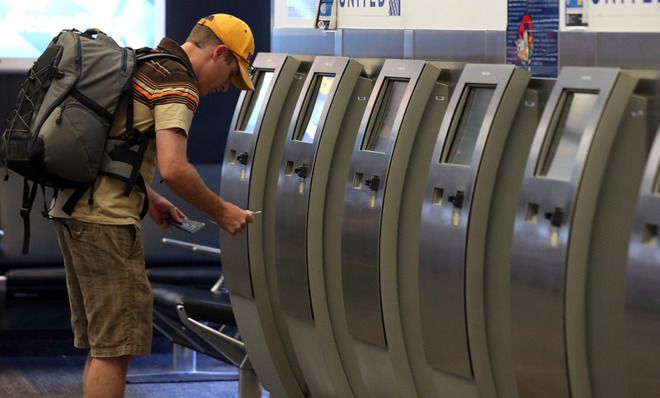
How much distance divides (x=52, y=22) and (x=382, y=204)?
4012mm

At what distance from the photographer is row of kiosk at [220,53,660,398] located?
10.6 ft

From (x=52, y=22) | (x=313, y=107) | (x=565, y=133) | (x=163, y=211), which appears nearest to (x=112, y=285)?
(x=163, y=211)

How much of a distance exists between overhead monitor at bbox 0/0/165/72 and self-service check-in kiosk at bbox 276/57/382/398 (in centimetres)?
313

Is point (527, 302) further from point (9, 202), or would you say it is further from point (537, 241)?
point (9, 202)

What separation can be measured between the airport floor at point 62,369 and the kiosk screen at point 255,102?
156 centimetres

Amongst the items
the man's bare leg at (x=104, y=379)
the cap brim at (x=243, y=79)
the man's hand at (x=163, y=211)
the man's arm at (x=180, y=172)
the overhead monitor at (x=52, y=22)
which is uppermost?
the overhead monitor at (x=52, y=22)

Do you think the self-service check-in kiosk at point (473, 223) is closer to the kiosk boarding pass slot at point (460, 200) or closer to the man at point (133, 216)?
the kiosk boarding pass slot at point (460, 200)

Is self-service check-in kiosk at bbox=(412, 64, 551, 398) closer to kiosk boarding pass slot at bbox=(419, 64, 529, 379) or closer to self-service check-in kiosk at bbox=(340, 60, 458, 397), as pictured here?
kiosk boarding pass slot at bbox=(419, 64, 529, 379)

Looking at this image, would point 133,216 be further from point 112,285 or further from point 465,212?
point 465,212

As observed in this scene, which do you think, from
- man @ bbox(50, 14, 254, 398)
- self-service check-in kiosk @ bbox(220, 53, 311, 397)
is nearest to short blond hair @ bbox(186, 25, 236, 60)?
man @ bbox(50, 14, 254, 398)

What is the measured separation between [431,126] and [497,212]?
49 centimetres

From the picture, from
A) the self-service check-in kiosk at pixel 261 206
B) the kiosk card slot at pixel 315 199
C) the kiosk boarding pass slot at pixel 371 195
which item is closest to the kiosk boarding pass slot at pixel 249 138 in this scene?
the self-service check-in kiosk at pixel 261 206

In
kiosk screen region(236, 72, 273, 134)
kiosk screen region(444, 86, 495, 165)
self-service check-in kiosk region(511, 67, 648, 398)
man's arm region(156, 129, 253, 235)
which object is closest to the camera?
self-service check-in kiosk region(511, 67, 648, 398)

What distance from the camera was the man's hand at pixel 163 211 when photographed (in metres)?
4.47
